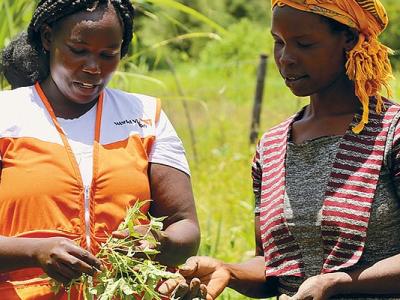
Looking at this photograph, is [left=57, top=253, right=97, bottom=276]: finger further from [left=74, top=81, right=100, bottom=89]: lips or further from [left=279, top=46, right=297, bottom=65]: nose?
[left=279, top=46, right=297, bottom=65]: nose

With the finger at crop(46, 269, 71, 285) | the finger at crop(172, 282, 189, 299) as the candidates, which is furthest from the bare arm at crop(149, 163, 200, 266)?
the finger at crop(46, 269, 71, 285)

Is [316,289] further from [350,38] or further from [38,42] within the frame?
[38,42]

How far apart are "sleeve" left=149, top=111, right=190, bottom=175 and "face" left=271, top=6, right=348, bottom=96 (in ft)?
1.28

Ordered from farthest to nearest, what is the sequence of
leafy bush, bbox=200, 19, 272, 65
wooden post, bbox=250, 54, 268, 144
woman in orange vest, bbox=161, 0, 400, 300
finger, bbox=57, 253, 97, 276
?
leafy bush, bbox=200, 19, 272, 65
wooden post, bbox=250, 54, 268, 144
woman in orange vest, bbox=161, 0, 400, 300
finger, bbox=57, 253, 97, 276

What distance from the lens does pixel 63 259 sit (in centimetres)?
256

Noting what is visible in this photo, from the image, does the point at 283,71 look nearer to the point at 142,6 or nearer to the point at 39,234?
the point at 39,234

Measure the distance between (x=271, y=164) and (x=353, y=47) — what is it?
401mm

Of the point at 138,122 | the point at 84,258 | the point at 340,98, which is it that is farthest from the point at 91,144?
the point at 340,98

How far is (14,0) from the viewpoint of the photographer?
4.37 meters

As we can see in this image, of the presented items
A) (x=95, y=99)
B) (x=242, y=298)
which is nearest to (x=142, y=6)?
(x=242, y=298)

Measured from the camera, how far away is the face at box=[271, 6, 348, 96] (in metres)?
2.71

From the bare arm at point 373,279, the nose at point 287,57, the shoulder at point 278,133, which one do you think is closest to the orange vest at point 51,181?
the shoulder at point 278,133

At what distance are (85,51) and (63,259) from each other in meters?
0.60

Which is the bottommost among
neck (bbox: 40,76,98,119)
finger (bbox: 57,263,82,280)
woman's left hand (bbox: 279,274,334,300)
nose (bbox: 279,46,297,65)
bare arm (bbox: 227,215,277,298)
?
bare arm (bbox: 227,215,277,298)
